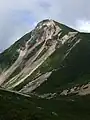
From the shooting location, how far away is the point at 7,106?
88062 millimetres

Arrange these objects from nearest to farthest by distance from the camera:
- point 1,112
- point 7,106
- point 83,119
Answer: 1. point 1,112
2. point 7,106
3. point 83,119

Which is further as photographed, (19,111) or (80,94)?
(80,94)

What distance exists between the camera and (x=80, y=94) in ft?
644

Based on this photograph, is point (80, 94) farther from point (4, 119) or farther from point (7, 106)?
point (4, 119)

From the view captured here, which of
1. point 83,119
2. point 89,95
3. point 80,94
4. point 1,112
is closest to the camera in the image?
point 1,112

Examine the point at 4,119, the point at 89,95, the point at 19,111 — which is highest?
the point at 89,95

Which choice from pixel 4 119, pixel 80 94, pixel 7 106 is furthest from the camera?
pixel 80 94

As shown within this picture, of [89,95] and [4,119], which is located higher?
[89,95]

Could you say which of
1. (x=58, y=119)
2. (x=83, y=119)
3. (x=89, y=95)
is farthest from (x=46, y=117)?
(x=89, y=95)

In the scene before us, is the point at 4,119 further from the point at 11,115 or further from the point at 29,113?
the point at 29,113

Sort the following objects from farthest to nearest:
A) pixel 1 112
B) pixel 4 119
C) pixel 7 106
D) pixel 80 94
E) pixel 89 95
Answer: pixel 80 94 → pixel 89 95 → pixel 7 106 → pixel 1 112 → pixel 4 119

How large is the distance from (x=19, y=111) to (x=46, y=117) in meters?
6.54

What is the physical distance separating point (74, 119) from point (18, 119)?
20100 millimetres

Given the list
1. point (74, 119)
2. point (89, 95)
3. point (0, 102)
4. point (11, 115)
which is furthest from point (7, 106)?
point (89, 95)
